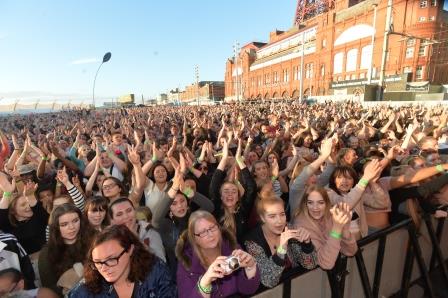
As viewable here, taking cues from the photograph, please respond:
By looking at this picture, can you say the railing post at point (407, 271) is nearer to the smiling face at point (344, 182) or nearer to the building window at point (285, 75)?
the smiling face at point (344, 182)

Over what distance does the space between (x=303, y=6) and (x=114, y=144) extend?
8080cm

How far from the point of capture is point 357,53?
4469 centimetres

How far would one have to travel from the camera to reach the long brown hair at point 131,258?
1.92 metres

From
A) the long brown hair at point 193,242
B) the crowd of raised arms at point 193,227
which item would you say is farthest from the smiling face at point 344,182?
the long brown hair at point 193,242

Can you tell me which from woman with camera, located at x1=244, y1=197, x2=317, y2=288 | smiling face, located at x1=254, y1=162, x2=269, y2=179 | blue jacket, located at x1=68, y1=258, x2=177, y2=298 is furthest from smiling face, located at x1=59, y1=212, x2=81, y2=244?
smiling face, located at x1=254, y1=162, x2=269, y2=179

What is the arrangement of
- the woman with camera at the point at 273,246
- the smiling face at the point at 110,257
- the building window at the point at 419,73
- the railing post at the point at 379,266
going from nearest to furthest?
the smiling face at the point at 110,257 → the woman with camera at the point at 273,246 → the railing post at the point at 379,266 → the building window at the point at 419,73

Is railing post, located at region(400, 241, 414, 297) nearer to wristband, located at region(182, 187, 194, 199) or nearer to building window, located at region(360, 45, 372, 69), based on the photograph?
wristband, located at region(182, 187, 194, 199)

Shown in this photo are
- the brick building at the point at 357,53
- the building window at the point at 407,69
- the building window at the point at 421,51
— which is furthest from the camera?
the building window at the point at 407,69

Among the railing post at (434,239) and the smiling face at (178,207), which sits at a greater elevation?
the smiling face at (178,207)

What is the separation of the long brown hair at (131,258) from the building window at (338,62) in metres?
53.2

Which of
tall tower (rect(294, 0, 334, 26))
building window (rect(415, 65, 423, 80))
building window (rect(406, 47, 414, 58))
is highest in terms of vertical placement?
tall tower (rect(294, 0, 334, 26))

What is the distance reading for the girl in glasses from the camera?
1.91 m

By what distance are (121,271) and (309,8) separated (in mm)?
83909

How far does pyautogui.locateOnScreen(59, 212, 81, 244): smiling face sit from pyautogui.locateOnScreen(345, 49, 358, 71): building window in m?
51.1
